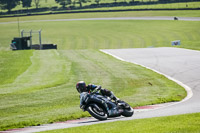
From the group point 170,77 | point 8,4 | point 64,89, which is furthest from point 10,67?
point 8,4

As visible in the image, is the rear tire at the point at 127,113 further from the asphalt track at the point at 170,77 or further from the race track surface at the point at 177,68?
the race track surface at the point at 177,68

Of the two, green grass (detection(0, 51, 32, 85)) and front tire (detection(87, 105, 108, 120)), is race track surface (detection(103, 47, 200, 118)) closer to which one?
front tire (detection(87, 105, 108, 120))

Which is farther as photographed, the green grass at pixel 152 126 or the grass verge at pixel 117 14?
the grass verge at pixel 117 14

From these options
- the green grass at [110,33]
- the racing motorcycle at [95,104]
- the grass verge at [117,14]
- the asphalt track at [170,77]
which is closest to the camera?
the racing motorcycle at [95,104]

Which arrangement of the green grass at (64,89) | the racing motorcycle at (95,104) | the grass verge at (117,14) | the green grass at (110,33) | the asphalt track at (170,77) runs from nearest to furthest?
the racing motorcycle at (95,104), the asphalt track at (170,77), the green grass at (64,89), the green grass at (110,33), the grass verge at (117,14)

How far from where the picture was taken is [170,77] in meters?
26.0

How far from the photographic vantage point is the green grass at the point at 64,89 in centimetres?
1494

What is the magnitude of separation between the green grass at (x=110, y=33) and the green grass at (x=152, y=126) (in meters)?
46.1

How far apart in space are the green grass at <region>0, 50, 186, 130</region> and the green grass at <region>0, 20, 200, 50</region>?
31.9m

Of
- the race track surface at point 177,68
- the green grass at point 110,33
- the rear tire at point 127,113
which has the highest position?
the rear tire at point 127,113

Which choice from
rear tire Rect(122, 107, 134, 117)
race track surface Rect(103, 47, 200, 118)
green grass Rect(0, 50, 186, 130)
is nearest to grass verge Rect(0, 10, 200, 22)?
race track surface Rect(103, 47, 200, 118)

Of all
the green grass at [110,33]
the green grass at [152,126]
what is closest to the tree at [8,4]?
the green grass at [110,33]

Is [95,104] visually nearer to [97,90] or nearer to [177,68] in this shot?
[97,90]

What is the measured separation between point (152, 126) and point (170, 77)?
15147mm
